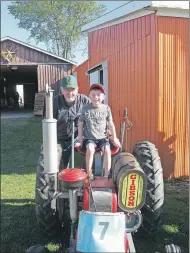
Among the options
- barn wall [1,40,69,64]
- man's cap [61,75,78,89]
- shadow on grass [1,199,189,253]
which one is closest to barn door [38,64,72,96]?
barn wall [1,40,69,64]

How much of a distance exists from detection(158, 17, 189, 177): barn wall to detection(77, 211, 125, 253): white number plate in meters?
3.78

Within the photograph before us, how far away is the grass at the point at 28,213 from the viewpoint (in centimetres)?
370

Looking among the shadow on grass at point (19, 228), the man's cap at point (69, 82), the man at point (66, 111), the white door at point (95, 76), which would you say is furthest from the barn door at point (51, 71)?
the man's cap at point (69, 82)

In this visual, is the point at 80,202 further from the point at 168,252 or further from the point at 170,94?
the point at 170,94

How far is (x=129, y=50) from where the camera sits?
23.4ft

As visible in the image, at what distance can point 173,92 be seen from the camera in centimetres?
615

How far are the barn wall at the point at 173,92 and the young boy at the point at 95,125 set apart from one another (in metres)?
2.79

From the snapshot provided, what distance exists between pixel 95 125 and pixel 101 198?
0.94 meters

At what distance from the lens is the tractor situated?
2.48 metres

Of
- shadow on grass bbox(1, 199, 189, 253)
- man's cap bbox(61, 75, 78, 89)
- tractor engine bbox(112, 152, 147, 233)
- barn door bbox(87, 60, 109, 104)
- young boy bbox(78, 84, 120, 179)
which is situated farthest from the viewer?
barn door bbox(87, 60, 109, 104)

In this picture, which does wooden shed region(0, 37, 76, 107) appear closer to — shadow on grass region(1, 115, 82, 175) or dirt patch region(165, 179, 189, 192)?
shadow on grass region(1, 115, 82, 175)

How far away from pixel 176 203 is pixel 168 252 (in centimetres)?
232

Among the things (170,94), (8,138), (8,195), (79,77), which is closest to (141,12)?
(170,94)

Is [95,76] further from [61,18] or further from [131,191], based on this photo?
[131,191]
